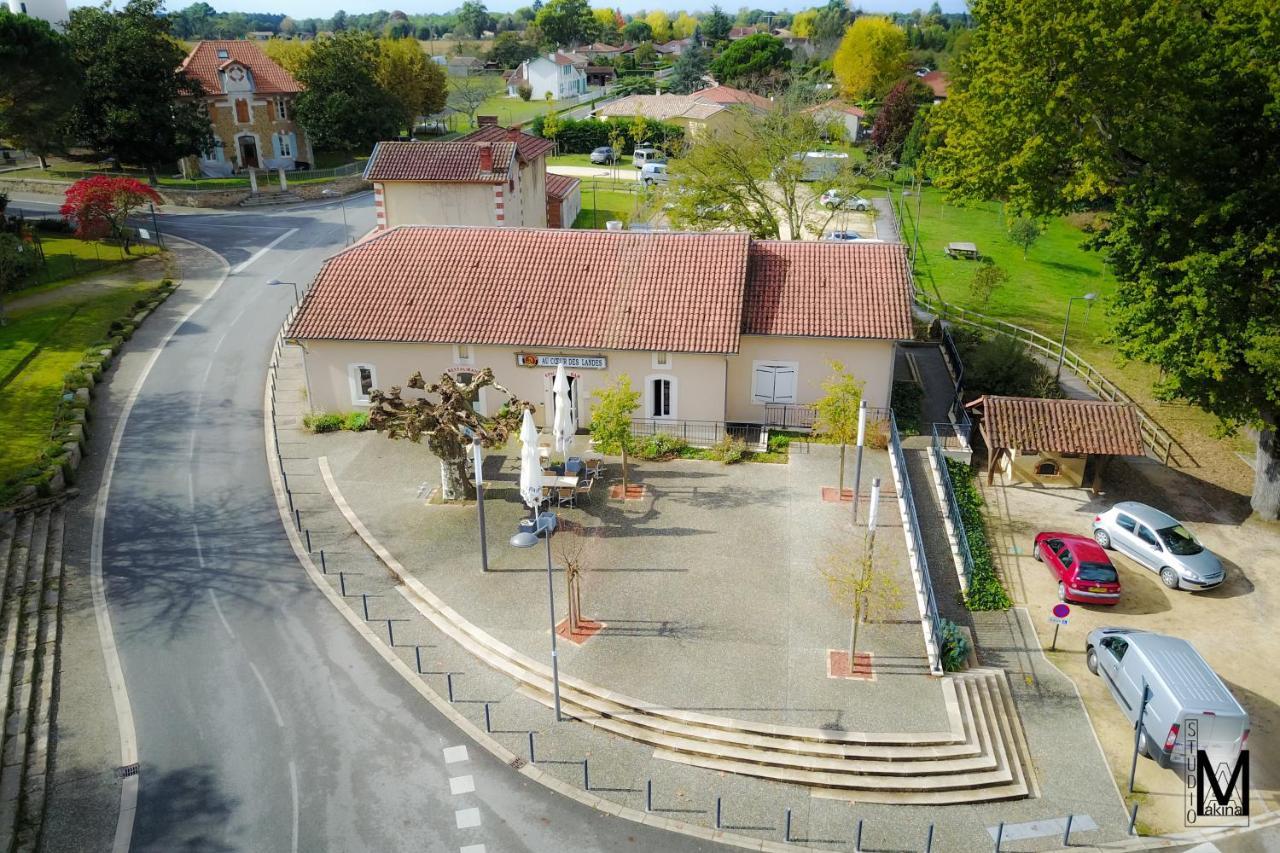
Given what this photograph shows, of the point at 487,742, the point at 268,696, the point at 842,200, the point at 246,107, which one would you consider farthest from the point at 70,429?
the point at 246,107

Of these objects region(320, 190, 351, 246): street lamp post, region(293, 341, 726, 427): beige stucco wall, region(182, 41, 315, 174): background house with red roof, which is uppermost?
region(182, 41, 315, 174): background house with red roof

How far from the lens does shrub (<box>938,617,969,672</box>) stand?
69.7 feet

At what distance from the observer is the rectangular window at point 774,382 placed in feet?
108

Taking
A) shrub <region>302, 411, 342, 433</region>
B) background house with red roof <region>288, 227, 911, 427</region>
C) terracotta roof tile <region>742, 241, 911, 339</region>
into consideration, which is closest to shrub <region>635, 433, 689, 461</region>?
background house with red roof <region>288, 227, 911, 427</region>

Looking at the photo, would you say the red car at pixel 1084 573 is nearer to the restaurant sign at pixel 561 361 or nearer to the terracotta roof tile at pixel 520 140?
the restaurant sign at pixel 561 361

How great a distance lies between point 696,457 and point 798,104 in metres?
39.3

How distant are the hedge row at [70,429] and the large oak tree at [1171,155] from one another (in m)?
30.6

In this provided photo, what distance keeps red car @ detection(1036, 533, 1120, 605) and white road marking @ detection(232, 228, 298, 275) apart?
42.5m

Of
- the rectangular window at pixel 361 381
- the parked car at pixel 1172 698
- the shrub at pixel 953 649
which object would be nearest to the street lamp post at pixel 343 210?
the rectangular window at pixel 361 381

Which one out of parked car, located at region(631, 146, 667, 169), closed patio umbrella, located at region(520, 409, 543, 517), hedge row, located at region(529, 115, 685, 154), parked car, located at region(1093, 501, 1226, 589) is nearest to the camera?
closed patio umbrella, located at region(520, 409, 543, 517)

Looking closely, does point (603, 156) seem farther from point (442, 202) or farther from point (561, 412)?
point (561, 412)

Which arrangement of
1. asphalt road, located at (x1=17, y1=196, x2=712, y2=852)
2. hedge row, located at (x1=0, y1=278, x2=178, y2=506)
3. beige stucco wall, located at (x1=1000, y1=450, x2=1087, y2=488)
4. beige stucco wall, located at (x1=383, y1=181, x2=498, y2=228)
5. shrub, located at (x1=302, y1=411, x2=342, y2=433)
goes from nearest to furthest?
asphalt road, located at (x1=17, y1=196, x2=712, y2=852), hedge row, located at (x1=0, y1=278, x2=178, y2=506), beige stucco wall, located at (x1=1000, y1=450, x2=1087, y2=488), shrub, located at (x1=302, y1=411, x2=342, y2=433), beige stucco wall, located at (x1=383, y1=181, x2=498, y2=228)

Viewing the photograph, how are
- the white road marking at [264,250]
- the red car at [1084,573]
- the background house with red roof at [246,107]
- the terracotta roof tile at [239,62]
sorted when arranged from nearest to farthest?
the red car at [1084,573]
the white road marking at [264,250]
the terracotta roof tile at [239,62]
the background house with red roof at [246,107]

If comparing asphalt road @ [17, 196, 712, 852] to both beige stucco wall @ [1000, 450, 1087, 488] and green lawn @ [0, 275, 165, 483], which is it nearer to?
green lawn @ [0, 275, 165, 483]
